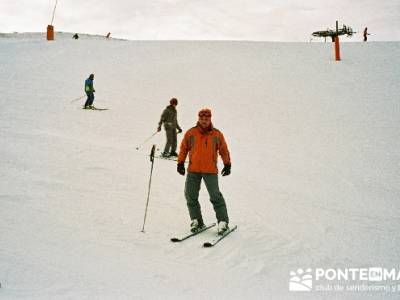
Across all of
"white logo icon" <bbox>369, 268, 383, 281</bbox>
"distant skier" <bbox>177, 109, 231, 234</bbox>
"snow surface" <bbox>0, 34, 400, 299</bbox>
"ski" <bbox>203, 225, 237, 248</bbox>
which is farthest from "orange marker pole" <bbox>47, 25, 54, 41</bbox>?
"white logo icon" <bbox>369, 268, 383, 281</bbox>

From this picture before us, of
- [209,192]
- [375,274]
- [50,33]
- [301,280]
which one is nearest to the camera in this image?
[301,280]

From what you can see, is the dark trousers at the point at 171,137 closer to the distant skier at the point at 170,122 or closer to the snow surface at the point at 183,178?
the distant skier at the point at 170,122

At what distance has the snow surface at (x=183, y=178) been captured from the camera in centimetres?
427

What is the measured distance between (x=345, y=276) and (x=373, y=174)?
562 cm

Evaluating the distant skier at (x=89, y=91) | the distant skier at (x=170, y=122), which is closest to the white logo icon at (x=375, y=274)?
the distant skier at (x=170, y=122)

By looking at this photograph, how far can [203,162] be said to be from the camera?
18.0ft

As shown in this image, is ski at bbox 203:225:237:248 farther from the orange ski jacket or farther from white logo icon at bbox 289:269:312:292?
white logo icon at bbox 289:269:312:292

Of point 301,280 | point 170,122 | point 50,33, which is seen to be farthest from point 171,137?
point 50,33

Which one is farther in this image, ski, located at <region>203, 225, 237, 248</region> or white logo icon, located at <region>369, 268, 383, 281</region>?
ski, located at <region>203, 225, 237, 248</region>

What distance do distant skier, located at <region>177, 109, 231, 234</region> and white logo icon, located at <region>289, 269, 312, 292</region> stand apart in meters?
1.27

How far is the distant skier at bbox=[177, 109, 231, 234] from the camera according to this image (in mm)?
5484

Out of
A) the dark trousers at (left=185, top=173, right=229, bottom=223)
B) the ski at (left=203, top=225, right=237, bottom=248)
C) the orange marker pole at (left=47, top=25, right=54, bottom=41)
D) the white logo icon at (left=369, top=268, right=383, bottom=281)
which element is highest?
the orange marker pole at (left=47, top=25, right=54, bottom=41)

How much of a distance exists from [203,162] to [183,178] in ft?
10.3

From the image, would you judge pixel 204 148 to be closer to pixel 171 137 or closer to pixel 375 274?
pixel 375 274
